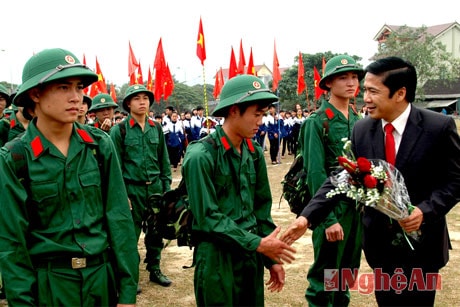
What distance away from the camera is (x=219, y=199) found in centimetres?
288

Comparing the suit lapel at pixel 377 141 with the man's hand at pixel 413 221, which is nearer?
the man's hand at pixel 413 221

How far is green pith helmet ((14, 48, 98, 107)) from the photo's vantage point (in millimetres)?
2268

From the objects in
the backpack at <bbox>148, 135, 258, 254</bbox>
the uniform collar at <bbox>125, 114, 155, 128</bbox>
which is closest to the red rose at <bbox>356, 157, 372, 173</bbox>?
the backpack at <bbox>148, 135, 258, 254</bbox>

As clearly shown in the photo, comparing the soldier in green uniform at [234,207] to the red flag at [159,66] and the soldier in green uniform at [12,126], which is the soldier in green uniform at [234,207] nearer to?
the soldier in green uniform at [12,126]

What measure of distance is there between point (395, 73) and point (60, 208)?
2.14m

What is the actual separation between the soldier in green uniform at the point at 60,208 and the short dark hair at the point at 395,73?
5.77 feet

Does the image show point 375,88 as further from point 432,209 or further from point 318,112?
point 318,112

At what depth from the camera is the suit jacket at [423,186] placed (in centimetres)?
278

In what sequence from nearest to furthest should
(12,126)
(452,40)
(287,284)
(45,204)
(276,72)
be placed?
(45,204) < (287,284) < (12,126) < (276,72) < (452,40)

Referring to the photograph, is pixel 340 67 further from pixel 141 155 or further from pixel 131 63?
pixel 131 63

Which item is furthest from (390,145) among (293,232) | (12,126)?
(12,126)

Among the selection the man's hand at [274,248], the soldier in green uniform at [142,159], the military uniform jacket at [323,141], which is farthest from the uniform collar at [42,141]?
the soldier in green uniform at [142,159]

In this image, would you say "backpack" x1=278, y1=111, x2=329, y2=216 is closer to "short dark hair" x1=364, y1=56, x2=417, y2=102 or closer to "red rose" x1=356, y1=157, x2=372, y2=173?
"short dark hair" x1=364, y1=56, x2=417, y2=102

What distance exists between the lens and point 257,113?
2.96m
